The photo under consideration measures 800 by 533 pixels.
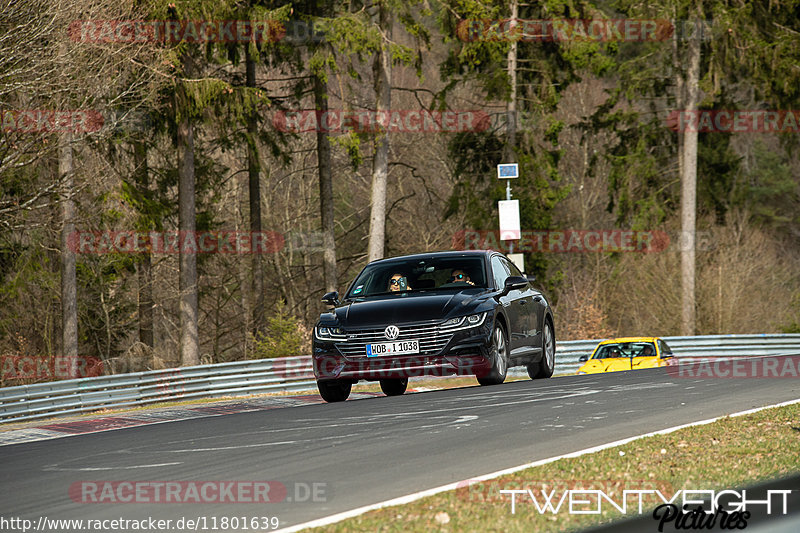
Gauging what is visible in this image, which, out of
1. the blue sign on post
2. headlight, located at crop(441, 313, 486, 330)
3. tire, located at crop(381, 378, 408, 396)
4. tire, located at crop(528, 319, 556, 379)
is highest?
the blue sign on post

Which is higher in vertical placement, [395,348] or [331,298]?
[331,298]

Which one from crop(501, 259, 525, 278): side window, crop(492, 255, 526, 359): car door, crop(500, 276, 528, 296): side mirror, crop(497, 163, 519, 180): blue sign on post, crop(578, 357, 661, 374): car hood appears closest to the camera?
crop(492, 255, 526, 359): car door

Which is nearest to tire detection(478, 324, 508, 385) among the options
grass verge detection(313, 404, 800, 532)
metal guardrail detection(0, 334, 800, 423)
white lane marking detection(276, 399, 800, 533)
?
grass verge detection(313, 404, 800, 532)

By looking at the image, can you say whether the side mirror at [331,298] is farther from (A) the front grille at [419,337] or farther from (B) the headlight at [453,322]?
(B) the headlight at [453,322]

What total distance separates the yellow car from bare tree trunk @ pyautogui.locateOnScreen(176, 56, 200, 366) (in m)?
11.8

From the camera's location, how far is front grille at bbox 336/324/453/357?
13852 mm

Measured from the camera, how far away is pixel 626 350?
2564cm

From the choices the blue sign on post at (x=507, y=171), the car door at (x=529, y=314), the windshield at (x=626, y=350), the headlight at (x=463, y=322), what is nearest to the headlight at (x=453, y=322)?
the headlight at (x=463, y=322)

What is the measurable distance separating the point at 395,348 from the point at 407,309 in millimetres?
553

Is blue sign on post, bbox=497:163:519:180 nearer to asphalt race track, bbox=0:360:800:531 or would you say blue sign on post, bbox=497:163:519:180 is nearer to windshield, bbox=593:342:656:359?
windshield, bbox=593:342:656:359

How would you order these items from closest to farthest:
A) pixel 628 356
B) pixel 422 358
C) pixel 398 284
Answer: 1. pixel 422 358
2. pixel 398 284
3. pixel 628 356

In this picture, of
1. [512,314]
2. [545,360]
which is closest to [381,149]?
[545,360]

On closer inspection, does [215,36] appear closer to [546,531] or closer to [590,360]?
[590,360]

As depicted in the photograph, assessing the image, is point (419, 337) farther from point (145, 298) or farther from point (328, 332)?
point (145, 298)
